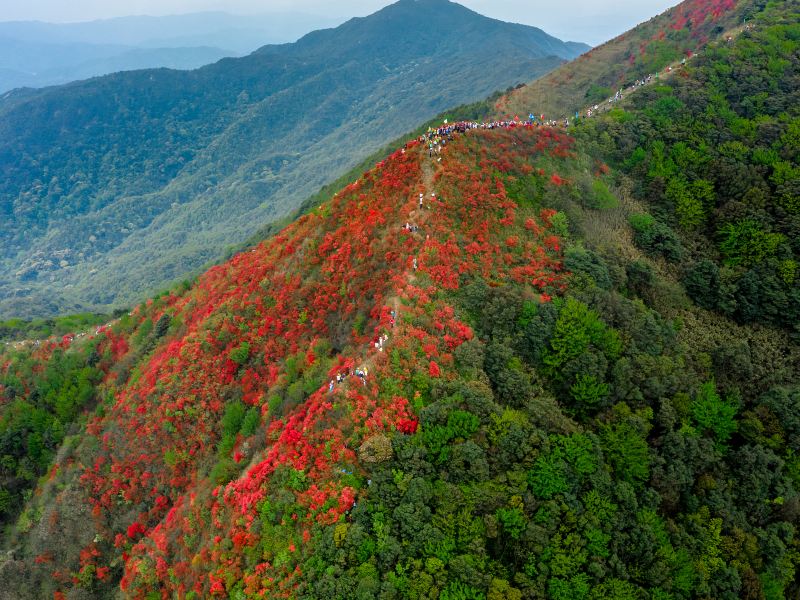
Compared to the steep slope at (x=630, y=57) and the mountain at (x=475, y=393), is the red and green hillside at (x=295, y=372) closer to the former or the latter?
the mountain at (x=475, y=393)

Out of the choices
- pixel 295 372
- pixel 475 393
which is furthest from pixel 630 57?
pixel 295 372

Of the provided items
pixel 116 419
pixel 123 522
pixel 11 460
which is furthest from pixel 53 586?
pixel 11 460

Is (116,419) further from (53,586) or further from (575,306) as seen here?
(575,306)

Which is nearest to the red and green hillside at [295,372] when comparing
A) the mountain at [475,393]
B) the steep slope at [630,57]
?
the mountain at [475,393]

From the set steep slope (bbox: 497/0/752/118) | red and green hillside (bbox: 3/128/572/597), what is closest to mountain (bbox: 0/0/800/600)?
red and green hillside (bbox: 3/128/572/597)

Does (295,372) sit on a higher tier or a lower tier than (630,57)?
lower

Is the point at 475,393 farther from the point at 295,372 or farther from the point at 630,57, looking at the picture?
the point at 630,57
